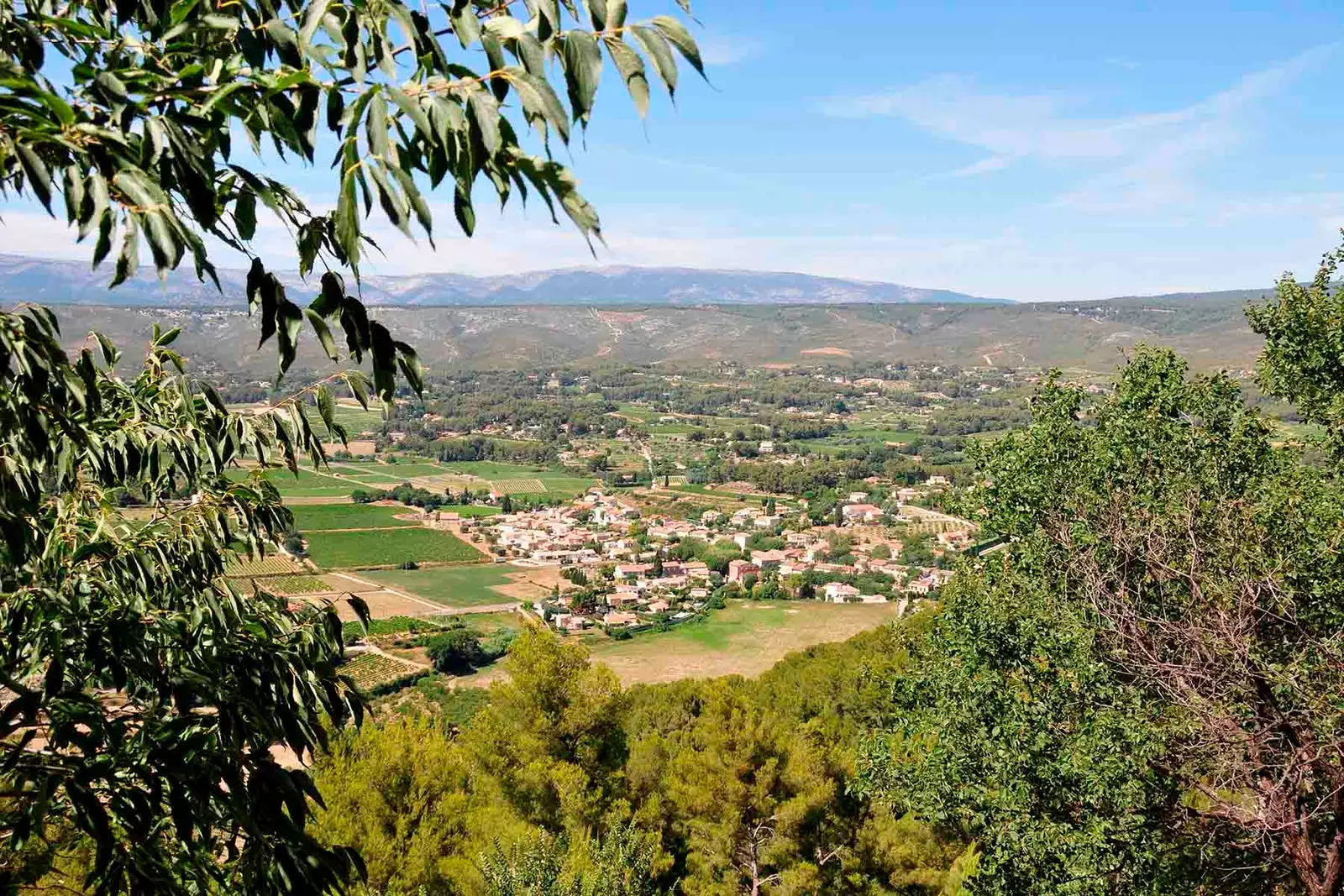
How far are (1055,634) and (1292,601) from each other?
5.66ft

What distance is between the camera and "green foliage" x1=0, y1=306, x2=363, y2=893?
2098mm

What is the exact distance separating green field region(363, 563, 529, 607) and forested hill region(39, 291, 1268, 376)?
7291 centimetres

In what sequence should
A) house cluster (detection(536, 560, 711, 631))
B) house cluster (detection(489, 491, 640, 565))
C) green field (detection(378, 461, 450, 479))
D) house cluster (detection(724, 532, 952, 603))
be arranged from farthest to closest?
1. green field (detection(378, 461, 450, 479))
2. house cluster (detection(489, 491, 640, 565))
3. house cluster (detection(724, 532, 952, 603))
4. house cluster (detection(536, 560, 711, 631))

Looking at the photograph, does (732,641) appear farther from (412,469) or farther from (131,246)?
(412,469)

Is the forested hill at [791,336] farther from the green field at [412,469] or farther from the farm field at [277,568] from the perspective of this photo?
the farm field at [277,568]

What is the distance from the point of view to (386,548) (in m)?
54.0

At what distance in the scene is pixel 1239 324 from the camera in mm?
123812

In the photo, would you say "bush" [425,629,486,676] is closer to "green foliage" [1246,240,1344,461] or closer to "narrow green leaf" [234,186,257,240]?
"green foliage" [1246,240,1344,461]

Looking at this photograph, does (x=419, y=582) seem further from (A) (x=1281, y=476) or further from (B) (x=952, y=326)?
(B) (x=952, y=326)

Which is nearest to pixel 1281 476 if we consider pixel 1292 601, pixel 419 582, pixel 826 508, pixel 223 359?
pixel 1292 601

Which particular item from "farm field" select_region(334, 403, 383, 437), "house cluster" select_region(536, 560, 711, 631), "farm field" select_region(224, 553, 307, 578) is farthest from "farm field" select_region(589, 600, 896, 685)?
"farm field" select_region(334, 403, 383, 437)

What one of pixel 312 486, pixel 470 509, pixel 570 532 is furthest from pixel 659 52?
pixel 312 486

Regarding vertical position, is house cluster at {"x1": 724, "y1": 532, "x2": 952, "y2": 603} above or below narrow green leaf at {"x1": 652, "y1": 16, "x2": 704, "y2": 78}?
below

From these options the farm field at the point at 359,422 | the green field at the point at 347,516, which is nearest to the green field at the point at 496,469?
the green field at the point at 347,516
